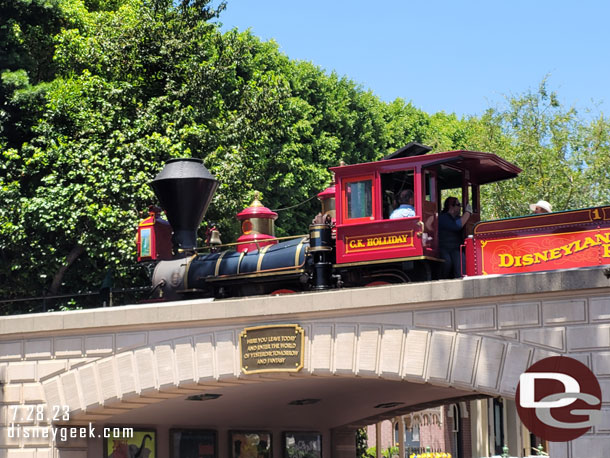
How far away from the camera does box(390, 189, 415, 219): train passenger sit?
1688 cm

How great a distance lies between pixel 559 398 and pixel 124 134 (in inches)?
684

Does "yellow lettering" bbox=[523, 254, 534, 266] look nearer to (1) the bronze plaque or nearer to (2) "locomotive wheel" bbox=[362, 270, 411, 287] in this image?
(2) "locomotive wheel" bbox=[362, 270, 411, 287]

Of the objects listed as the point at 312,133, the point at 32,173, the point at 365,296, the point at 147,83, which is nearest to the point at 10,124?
the point at 32,173

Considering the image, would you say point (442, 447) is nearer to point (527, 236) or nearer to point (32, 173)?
point (32, 173)

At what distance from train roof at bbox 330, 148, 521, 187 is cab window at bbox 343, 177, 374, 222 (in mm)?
174

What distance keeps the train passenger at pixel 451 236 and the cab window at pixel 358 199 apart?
1268 mm

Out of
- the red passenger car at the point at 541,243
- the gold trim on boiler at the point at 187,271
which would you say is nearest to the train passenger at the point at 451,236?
the red passenger car at the point at 541,243

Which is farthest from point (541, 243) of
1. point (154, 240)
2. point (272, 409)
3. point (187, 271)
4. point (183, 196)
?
point (272, 409)

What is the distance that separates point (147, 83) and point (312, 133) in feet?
39.4

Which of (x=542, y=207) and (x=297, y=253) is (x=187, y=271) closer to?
(x=297, y=253)

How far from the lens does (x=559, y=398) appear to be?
14617mm

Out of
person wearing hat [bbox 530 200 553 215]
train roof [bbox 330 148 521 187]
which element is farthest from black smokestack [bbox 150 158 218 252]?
person wearing hat [bbox 530 200 553 215]

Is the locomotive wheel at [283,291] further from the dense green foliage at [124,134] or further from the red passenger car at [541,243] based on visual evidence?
the dense green foliage at [124,134]

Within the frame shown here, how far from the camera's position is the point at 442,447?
45281mm
